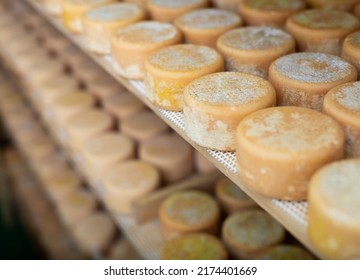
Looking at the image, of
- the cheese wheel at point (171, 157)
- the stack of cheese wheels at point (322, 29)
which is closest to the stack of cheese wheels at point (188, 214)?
the cheese wheel at point (171, 157)

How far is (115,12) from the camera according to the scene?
50.7 inches

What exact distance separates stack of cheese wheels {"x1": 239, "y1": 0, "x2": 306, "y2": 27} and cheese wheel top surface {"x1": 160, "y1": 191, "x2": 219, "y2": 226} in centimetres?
48

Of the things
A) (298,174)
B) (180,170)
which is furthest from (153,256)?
(298,174)

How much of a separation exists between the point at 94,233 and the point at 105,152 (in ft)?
1.02

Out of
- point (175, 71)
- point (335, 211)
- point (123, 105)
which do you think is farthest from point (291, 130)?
point (123, 105)

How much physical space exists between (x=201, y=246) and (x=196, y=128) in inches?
15.8

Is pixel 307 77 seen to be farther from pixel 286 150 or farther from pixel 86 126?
pixel 86 126

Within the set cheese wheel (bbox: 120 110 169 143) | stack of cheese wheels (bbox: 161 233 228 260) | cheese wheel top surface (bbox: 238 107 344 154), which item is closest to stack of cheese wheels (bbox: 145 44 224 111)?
cheese wheel top surface (bbox: 238 107 344 154)

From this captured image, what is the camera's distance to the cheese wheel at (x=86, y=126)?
65.1 inches

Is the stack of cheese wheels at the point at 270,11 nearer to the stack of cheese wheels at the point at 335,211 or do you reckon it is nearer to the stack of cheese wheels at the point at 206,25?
the stack of cheese wheels at the point at 206,25

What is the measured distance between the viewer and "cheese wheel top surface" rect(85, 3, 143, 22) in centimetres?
125

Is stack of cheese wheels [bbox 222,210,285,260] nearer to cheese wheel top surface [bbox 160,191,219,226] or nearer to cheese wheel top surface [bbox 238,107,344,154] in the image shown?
cheese wheel top surface [bbox 160,191,219,226]

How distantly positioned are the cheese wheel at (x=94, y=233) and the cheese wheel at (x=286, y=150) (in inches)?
38.6

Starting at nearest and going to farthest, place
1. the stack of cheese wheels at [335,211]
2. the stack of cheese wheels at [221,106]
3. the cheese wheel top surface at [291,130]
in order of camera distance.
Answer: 1. the stack of cheese wheels at [335,211]
2. the cheese wheel top surface at [291,130]
3. the stack of cheese wheels at [221,106]
